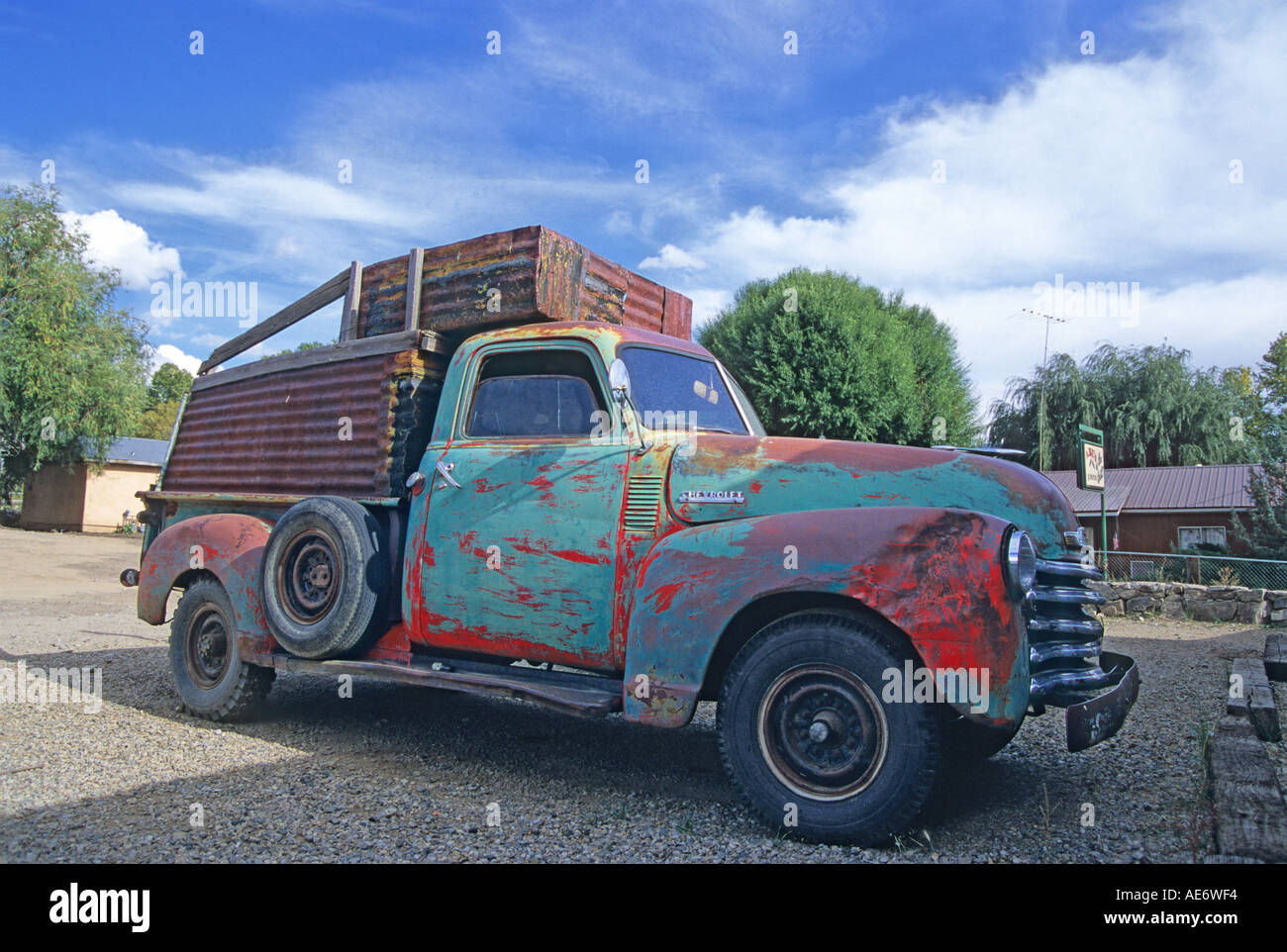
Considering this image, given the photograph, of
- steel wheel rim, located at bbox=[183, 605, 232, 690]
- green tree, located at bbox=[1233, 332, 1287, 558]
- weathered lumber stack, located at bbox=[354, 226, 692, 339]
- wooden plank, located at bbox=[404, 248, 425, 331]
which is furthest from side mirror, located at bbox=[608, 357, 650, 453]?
green tree, located at bbox=[1233, 332, 1287, 558]

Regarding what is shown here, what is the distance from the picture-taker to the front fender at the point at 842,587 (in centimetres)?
317

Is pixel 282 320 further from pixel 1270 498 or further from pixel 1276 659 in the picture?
pixel 1270 498

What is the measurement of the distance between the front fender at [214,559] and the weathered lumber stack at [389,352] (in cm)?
28

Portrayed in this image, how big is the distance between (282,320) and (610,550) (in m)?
3.74

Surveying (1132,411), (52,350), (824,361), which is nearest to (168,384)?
(52,350)

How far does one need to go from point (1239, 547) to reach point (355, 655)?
28.0 meters

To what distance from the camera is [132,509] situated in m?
34.2

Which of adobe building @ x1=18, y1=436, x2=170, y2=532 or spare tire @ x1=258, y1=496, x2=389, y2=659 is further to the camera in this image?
adobe building @ x1=18, y1=436, x2=170, y2=532

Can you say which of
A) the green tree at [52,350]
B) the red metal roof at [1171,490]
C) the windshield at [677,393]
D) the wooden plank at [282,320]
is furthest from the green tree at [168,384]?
the windshield at [677,393]

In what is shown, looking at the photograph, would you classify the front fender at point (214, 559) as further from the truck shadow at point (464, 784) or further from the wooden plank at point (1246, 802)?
the wooden plank at point (1246, 802)

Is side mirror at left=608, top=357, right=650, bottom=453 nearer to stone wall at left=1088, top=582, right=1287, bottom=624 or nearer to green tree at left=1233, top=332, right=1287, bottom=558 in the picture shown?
stone wall at left=1088, top=582, right=1287, bottom=624

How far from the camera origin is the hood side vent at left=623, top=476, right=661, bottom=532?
13.1 ft

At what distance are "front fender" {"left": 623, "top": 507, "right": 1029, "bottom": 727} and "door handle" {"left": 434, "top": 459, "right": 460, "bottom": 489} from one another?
1.37 m
